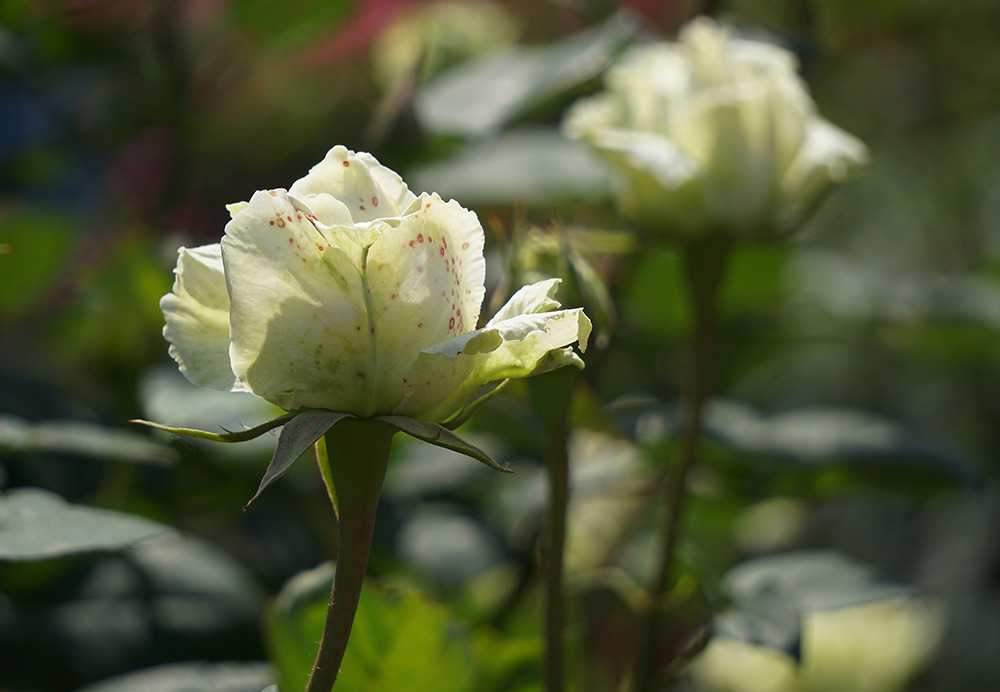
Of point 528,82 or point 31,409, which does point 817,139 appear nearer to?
point 528,82

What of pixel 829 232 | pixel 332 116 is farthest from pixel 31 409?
pixel 829 232

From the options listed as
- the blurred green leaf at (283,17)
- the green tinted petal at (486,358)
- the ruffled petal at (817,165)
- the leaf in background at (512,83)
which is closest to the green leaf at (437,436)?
the green tinted petal at (486,358)

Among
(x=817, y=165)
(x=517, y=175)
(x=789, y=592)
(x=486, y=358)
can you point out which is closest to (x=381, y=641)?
(x=486, y=358)

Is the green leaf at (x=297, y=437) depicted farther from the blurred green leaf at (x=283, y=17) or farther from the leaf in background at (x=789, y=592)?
the blurred green leaf at (x=283, y=17)

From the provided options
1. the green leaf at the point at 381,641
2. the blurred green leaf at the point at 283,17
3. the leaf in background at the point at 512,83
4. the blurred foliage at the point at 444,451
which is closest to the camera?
the green leaf at the point at 381,641

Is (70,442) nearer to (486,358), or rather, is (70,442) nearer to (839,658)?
(486,358)

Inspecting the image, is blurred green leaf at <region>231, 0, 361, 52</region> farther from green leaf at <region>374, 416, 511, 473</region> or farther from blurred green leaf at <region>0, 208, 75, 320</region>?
green leaf at <region>374, 416, 511, 473</region>

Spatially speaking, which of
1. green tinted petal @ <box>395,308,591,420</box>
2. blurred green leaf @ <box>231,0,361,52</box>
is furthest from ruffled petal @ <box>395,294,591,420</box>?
blurred green leaf @ <box>231,0,361,52</box>
